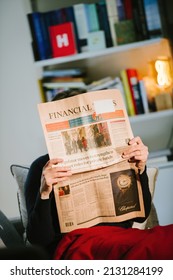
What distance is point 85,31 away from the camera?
2.24 m

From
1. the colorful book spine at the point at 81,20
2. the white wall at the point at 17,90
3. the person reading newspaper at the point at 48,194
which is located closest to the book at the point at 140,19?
the colorful book spine at the point at 81,20

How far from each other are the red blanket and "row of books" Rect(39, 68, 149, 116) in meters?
0.91

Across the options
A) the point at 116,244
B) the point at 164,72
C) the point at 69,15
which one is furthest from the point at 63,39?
the point at 116,244

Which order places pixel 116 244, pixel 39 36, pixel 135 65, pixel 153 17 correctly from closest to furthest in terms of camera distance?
pixel 116 244 < pixel 153 17 < pixel 39 36 < pixel 135 65

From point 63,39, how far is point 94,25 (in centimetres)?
16

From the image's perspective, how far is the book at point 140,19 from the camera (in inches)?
86.0

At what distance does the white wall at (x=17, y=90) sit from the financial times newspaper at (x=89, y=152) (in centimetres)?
89

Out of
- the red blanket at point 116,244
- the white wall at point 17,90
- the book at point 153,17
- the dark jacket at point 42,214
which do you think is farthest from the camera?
the white wall at point 17,90

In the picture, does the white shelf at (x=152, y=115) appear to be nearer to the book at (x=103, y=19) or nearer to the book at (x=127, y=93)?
the book at (x=127, y=93)

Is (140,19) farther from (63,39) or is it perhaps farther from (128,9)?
(63,39)

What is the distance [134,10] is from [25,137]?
0.78 meters

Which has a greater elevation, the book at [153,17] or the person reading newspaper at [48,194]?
the book at [153,17]

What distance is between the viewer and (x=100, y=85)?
2.30 metres

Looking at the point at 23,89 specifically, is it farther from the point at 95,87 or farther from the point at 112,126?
the point at 112,126
